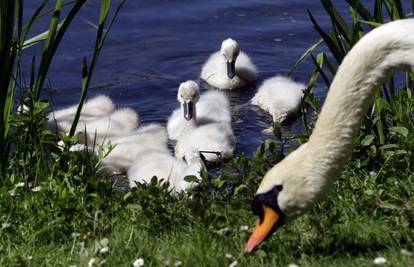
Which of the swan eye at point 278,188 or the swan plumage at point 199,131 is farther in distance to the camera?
the swan plumage at point 199,131

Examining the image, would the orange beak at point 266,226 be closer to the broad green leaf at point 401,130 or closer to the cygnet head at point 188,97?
the broad green leaf at point 401,130

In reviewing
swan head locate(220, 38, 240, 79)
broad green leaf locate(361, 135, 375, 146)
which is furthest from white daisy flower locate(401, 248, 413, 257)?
swan head locate(220, 38, 240, 79)

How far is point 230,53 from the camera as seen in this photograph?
11461mm

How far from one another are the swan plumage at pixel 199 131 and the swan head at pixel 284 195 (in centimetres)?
370

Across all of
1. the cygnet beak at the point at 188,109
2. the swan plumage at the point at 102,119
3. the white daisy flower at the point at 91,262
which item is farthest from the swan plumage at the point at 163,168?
the white daisy flower at the point at 91,262

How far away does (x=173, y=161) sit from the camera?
8.99 metres

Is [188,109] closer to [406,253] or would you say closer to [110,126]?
[110,126]

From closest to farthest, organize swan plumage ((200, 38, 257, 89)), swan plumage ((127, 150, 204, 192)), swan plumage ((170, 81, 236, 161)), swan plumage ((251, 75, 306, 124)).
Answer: swan plumage ((127, 150, 204, 192))
swan plumage ((170, 81, 236, 161))
swan plumage ((251, 75, 306, 124))
swan plumage ((200, 38, 257, 89))

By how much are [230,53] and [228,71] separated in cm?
35

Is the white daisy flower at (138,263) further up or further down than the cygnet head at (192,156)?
further up

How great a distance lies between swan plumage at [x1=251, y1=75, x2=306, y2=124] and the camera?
10719mm

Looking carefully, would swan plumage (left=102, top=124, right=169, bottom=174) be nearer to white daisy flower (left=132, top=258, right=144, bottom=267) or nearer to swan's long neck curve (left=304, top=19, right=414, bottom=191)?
white daisy flower (left=132, top=258, right=144, bottom=267)

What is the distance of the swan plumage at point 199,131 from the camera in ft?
31.9

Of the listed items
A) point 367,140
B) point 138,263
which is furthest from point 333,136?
point 367,140
